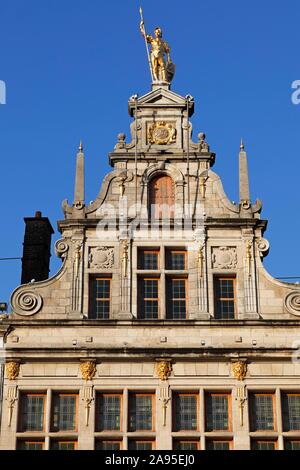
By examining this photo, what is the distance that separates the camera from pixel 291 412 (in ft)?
84.3

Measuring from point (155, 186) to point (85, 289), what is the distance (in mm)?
3731

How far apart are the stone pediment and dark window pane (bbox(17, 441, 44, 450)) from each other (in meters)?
9.98

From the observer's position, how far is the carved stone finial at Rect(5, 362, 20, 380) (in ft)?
84.5

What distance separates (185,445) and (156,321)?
10.6ft

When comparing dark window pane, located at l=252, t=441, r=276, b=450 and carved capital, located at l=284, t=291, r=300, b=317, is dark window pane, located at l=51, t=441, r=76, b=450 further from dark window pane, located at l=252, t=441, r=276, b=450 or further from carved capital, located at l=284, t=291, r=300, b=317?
carved capital, located at l=284, t=291, r=300, b=317

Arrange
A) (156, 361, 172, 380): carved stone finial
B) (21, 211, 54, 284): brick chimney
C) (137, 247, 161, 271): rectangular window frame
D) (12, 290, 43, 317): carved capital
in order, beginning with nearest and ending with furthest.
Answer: (156, 361, 172, 380): carved stone finial, (12, 290, 43, 317): carved capital, (137, 247, 161, 271): rectangular window frame, (21, 211, 54, 284): brick chimney

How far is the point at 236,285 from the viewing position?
27.1 metres

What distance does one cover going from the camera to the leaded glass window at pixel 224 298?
26.7 meters

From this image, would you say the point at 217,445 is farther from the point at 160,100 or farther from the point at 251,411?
the point at 160,100

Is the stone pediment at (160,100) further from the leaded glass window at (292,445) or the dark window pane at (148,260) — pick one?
the leaded glass window at (292,445)

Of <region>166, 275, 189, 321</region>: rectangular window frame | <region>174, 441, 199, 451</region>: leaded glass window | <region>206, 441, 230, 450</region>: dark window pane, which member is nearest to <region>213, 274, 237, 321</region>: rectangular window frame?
<region>166, 275, 189, 321</region>: rectangular window frame

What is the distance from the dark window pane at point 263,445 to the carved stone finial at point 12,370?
621 centimetres

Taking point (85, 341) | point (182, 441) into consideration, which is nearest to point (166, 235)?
point (85, 341)

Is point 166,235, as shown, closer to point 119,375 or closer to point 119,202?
point 119,202
